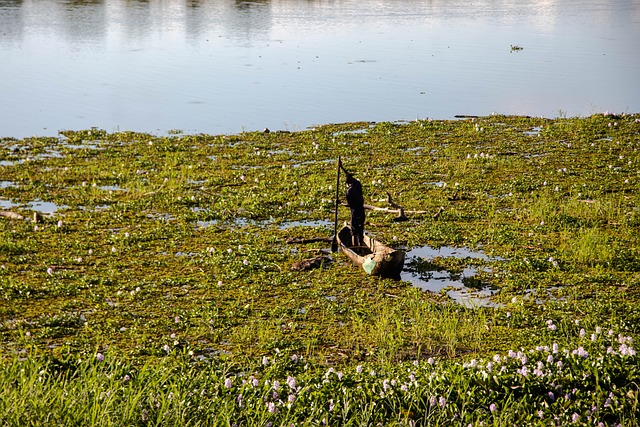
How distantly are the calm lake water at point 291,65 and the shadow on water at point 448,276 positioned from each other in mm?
12034

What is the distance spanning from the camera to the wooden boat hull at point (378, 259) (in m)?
13.1

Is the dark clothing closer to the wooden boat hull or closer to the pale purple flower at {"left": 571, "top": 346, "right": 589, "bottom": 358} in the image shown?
the wooden boat hull

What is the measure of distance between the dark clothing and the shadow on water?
91 centimetres

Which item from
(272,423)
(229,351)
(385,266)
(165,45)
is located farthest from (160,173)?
(165,45)

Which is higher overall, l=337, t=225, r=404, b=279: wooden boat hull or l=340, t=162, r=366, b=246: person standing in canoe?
l=340, t=162, r=366, b=246: person standing in canoe

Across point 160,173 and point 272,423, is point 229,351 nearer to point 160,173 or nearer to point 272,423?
point 272,423

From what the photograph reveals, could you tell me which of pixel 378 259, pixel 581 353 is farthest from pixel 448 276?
pixel 581 353

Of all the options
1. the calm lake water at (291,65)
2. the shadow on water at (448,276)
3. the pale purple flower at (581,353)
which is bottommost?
the shadow on water at (448,276)

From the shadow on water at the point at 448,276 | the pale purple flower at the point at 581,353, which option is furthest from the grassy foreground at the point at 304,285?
the shadow on water at the point at 448,276

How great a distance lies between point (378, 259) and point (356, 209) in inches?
56.1

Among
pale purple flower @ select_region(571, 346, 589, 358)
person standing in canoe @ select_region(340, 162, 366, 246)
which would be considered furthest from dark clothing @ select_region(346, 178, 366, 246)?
pale purple flower @ select_region(571, 346, 589, 358)

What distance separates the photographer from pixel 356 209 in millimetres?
14312

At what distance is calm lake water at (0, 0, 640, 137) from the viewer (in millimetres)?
28484

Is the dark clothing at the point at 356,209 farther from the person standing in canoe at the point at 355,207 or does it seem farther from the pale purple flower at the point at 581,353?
the pale purple flower at the point at 581,353
